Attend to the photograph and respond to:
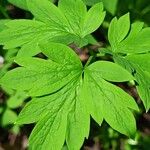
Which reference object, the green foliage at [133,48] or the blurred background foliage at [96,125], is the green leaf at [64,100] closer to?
the green foliage at [133,48]

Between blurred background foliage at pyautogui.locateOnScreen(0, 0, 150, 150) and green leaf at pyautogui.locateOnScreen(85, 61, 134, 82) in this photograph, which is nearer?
green leaf at pyautogui.locateOnScreen(85, 61, 134, 82)

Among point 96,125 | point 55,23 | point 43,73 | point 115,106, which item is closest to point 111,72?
point 115,106

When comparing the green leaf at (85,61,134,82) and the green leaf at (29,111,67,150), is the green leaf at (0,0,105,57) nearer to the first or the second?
the green leaf at (85,61,134,82)

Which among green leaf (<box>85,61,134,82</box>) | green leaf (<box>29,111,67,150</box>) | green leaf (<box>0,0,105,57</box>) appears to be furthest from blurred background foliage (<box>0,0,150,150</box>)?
green leaf (<box>29,111,67,150</box>)

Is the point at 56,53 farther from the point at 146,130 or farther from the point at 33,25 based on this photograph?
the point at 146,130

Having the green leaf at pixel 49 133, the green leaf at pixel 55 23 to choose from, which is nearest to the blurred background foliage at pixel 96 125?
the green leaf at pixel 55 23

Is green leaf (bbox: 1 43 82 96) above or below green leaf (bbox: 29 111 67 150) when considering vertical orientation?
above

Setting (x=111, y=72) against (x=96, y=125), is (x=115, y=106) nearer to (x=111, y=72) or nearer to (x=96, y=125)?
(x=111, y=72)
